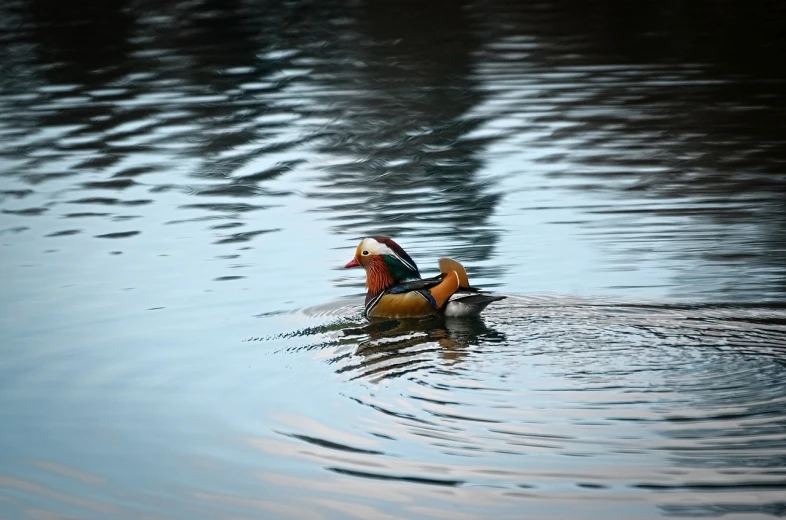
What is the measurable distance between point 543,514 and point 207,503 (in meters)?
1.38

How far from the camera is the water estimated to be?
5.68 meters

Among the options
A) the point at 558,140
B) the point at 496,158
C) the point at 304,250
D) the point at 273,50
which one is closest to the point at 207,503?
the point at 304,250

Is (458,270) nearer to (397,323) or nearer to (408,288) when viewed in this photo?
(408,288)

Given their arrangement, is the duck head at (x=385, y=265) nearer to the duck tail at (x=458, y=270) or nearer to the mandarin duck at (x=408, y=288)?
the mandarin duck at (x=408, y=288)

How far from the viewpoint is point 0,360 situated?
7738 millimetres

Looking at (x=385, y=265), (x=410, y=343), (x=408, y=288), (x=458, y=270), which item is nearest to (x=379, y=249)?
(x=385, y=265)

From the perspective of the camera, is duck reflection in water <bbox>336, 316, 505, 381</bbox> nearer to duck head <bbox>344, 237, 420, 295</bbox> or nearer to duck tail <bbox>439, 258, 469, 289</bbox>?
duck tail <bbox>439, 258, 469, 289</bbox>

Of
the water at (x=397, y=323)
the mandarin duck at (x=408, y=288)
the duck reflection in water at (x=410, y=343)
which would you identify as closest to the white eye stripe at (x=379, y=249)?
the mandarin duck at (x=408, y=288)

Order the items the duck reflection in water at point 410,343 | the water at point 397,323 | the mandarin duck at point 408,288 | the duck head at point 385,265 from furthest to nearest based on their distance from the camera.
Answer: the duck head at point 385,265, the mandarin duck at point 408,288, the duck reflection in water at point 410,343, the water at point 397,323

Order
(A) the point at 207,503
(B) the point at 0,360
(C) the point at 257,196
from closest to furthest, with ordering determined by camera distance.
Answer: (A) the point at 207,503
(B) the point at 0,360
(C) the point at 257,196

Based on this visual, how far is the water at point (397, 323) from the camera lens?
568 centimetres

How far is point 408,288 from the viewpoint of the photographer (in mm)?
8305

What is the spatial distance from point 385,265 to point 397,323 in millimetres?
491

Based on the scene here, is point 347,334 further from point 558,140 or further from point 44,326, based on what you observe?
point 558,140
